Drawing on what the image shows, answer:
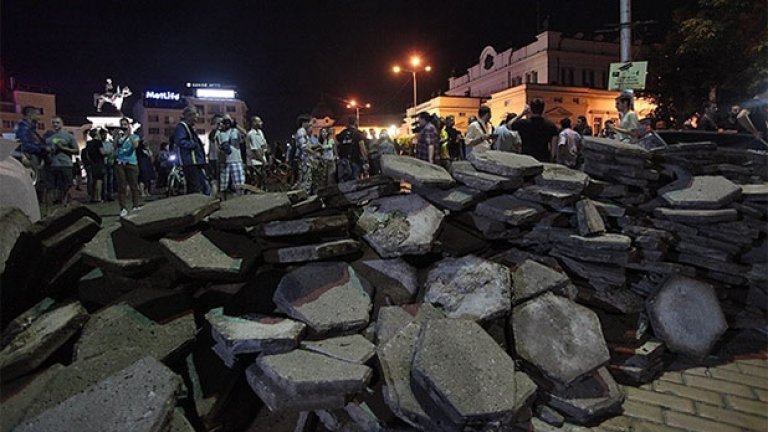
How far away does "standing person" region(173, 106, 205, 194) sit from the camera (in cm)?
694

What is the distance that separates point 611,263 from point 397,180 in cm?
208

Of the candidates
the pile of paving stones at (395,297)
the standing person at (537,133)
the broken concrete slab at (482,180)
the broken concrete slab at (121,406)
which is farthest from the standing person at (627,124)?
the broken concrete slab at (121,406)

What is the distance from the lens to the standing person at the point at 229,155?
9258mm

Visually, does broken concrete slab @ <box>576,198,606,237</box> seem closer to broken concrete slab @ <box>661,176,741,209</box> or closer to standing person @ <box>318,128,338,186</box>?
broken concrete slab @ <box>661,176,741,209</box>

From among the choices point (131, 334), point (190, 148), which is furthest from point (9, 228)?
point (190, 148)

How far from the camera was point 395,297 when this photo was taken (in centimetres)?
352

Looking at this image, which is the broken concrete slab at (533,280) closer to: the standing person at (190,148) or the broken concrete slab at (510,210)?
the broken concrete slab at (510,210)

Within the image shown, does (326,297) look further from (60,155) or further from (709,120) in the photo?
(709,120)

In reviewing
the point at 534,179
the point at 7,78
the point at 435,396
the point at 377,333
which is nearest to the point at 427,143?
the point at 534,179

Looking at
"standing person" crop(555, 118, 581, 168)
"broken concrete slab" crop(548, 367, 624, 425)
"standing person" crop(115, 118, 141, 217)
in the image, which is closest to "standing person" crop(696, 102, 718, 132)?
"standing person" crop(555, 118, 581, 168)

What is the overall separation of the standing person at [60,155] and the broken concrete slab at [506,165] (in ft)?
28.7

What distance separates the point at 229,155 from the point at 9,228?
20.2 ft

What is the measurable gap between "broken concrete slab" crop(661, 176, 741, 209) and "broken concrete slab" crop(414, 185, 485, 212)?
1843 mm

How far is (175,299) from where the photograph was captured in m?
3.14
